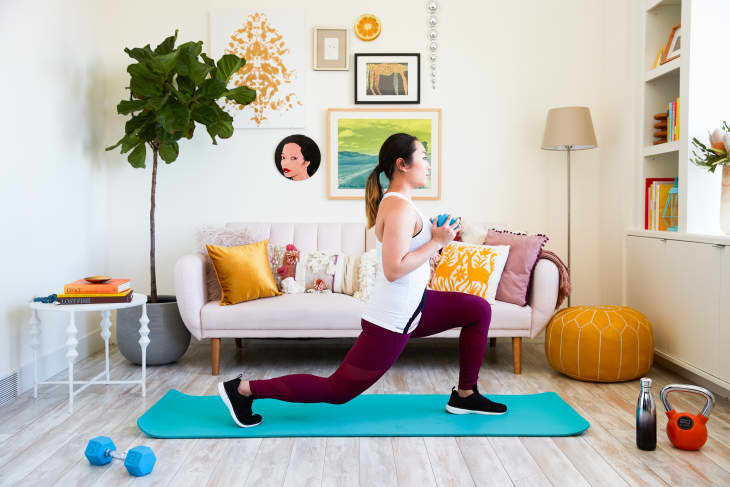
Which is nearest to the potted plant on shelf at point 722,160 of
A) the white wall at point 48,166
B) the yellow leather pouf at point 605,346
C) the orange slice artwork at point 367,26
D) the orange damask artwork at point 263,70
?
the yellow leather pouf at point 605,346

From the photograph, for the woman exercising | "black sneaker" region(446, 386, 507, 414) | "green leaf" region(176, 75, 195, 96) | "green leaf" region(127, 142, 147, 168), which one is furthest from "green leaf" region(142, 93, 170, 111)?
"black sneaker" region(446, 386, 507, 414)

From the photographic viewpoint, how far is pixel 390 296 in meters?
2.40

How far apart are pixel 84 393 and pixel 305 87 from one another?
97.1 inches

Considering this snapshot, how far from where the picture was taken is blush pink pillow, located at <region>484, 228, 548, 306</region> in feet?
11.8

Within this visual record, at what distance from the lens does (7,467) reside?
2229 mm

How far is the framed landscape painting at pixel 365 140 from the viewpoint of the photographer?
4.41 m

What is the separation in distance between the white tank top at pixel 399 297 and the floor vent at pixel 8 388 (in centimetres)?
191

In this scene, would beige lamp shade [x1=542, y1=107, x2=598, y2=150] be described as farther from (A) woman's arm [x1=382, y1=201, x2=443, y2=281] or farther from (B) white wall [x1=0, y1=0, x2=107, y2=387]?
(B) white wall [x1=0, y1=0, x2=107, y2=387]

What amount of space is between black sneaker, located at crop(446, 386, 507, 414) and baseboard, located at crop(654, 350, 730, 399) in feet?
3.67

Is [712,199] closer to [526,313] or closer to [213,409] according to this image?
[526,313]

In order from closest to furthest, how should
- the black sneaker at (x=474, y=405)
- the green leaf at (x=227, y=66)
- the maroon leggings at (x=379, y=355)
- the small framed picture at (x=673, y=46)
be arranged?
the maroon leggings at (x=379, y=355) < the black sneaker at (x=474, y=405) < the small framed picture at (x=673, y=46) < the green leaf at (x=227, y=66)

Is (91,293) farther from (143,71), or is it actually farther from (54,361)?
(143,71)

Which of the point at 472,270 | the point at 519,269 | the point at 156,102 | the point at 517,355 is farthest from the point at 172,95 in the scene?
the point at 517,355

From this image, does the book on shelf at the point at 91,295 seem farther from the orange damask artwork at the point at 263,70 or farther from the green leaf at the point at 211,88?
the orange damask artwork at the point at 263,70
